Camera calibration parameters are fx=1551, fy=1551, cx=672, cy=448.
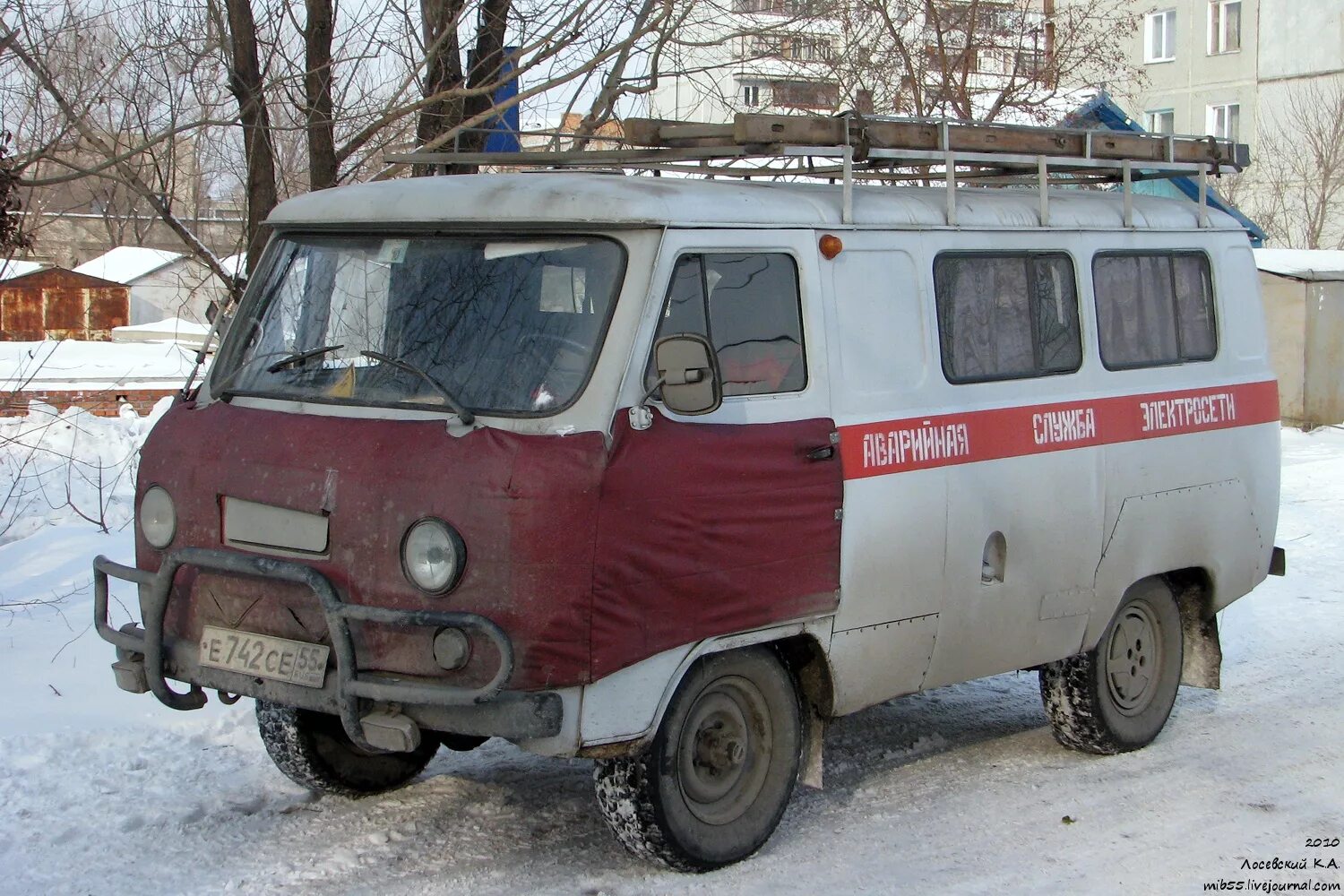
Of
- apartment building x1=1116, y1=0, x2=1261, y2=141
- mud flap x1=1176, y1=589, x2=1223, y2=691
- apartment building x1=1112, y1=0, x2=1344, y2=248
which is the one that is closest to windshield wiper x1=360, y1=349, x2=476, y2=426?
mud flap x1=1176, y1=589, x2=1223, y2=691

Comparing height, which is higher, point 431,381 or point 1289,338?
point 1289,338

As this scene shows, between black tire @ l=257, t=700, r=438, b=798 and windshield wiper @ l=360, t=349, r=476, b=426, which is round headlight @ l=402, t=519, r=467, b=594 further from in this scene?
black tire @ l=257, t=700, r=438, b=798

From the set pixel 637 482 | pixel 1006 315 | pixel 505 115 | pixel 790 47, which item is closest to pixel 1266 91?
pixel 790 47

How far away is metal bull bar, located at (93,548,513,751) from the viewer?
446cm

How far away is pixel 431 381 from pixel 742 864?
1962mm

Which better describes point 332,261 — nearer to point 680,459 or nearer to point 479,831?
point 680,459

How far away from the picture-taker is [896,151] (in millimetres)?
5754

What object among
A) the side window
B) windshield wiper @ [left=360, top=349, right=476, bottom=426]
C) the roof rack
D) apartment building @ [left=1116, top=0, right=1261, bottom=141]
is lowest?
windshield wiper @ [left=360, top=349, right=476, bottom=426]

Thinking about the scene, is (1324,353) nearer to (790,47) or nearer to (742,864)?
(790,47)

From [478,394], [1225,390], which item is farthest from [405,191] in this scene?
[1225,390]

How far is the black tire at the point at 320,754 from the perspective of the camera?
5.81 metres

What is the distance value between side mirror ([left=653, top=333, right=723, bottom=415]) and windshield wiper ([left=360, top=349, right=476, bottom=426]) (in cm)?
59

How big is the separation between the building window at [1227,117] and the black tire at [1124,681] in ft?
134

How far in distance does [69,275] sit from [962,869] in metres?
40.1
